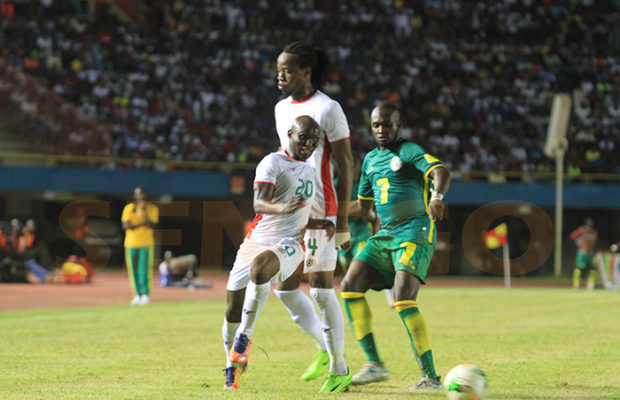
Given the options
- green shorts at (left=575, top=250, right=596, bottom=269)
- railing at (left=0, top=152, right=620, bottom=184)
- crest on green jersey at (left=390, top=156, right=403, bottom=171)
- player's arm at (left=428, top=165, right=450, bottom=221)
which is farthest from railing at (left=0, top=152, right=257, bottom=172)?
player's arm at (left=428, top=165, right=450, bottom=221)

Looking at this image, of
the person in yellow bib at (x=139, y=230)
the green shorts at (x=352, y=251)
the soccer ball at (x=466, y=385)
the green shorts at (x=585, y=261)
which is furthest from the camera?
the green shorts at (x=585, y=261)

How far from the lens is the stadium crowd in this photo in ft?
105

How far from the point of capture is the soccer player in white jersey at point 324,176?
6816mm

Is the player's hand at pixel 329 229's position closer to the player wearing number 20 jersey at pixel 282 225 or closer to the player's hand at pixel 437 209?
the player wearing number 20 jersey at pixel 282 225

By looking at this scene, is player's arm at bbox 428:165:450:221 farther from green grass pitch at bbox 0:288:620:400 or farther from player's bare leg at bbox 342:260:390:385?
green grass pitch at bbox 0:288:620:400

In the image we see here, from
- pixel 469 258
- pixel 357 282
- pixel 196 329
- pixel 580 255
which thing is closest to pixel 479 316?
pixel 196 329

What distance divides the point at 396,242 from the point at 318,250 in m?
0.84

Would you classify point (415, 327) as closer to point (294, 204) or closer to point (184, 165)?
point (294, 204)

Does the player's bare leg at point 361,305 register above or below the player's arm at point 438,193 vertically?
below

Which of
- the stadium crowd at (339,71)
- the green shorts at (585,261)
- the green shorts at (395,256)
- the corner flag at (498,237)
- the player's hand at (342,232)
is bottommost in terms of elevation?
the green shorts at (585,261)

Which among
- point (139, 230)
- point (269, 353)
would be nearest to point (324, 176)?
point (269, 353)

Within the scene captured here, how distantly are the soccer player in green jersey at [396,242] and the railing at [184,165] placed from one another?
2190 centimetres

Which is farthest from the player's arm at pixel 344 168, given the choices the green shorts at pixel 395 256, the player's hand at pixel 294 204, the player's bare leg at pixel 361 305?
the player's bare leg at pixel 361 305

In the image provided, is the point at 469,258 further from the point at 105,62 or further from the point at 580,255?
the point at 105,62
